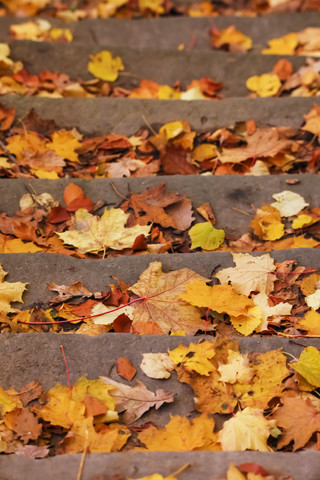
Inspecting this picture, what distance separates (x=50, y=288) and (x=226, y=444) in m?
0.88

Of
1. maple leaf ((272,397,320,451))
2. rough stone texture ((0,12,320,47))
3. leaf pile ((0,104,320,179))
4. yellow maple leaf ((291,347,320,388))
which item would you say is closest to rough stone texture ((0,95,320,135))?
leaf pile ((0,104,320,179))

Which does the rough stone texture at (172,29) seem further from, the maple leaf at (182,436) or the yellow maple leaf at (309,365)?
the maple leaf at (182,436)

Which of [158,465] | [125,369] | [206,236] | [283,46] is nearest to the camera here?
[158,465]

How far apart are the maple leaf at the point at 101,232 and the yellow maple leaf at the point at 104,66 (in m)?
1.20

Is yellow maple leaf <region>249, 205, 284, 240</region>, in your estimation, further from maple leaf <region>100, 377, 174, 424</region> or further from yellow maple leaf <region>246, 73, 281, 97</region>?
yellow maple leaf <region>246, 73, 281, 97</region>

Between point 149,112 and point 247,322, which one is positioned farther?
point 149,112

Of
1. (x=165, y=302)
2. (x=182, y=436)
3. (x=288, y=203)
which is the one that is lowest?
(x=182, y=436)

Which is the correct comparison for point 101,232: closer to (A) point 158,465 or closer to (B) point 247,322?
(B) point 247,322

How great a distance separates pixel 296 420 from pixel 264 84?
218 cm

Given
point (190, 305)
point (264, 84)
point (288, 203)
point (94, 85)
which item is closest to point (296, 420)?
point (190, 305)

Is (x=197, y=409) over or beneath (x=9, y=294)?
beneath

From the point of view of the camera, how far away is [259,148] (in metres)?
2.68

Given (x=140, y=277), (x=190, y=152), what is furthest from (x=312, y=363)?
(x=190, y=152)

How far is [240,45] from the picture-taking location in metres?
3.55
